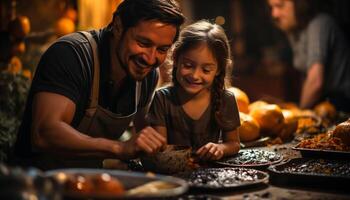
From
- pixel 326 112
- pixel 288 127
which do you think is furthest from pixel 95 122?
pixel 326 112

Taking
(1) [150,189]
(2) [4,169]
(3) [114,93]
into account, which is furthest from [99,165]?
(2) [4,169]

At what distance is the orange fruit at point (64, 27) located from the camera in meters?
6.71

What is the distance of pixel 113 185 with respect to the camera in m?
2.18

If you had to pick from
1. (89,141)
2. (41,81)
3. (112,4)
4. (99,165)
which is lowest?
(99,165)

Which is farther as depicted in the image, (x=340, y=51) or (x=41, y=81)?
(x=340, y=51)

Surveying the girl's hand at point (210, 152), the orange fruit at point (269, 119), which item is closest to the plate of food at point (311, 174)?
the girl's hand at point (210, 152)

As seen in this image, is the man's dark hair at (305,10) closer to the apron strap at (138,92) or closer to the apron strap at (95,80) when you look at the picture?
the apron strap at (138,92)

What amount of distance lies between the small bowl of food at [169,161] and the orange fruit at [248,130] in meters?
1.44

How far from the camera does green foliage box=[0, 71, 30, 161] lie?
5.75m

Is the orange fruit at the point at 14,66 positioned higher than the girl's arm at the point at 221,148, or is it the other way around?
the orange fruit at the point at 14,66

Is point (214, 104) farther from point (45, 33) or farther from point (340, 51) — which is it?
point (340, 51)

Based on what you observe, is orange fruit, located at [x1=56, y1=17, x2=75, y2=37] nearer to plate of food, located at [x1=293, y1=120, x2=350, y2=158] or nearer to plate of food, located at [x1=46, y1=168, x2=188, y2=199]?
plate of food, located at [x1=293, y1=120, x2=350, y2=158]

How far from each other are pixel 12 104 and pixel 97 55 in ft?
8.10

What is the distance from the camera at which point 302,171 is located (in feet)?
10.7
